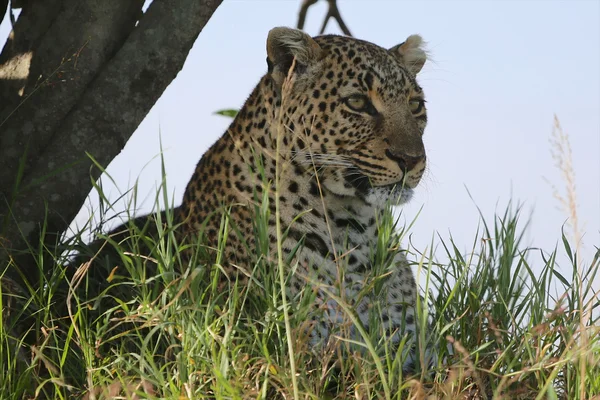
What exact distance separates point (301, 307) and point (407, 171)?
137 centimetres

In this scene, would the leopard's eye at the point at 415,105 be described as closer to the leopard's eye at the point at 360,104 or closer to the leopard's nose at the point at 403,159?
the leopard's eye at the point at 360,104

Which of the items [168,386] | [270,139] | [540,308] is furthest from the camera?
[270,139]

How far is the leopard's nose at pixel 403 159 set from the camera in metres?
5.25

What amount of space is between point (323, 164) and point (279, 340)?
1.30 meters

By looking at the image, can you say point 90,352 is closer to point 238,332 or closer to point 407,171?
point 238,332

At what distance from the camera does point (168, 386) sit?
4180 mm

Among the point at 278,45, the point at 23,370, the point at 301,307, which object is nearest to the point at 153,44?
the point at 278,45

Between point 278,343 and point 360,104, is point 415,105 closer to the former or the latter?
point 360,104

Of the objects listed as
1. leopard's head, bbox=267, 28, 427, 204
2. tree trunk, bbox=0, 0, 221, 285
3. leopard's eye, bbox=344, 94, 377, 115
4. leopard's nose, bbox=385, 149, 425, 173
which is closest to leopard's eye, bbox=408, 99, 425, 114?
leopard's head, bbox=267, 28, 427, 204

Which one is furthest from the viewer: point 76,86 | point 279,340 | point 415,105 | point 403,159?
point 76,86

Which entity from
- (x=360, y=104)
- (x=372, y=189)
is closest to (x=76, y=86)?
(x=360, y=104)

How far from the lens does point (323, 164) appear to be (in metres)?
5.27

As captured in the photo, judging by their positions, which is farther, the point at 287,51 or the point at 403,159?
the point at 287,51

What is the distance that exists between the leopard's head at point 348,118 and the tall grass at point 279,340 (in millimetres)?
377
